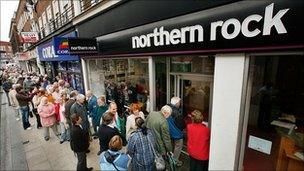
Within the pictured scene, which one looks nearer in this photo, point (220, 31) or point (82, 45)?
point (220, 31)

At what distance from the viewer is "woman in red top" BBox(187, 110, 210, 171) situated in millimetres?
3502

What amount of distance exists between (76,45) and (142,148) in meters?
4.54

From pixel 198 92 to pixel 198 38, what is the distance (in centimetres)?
212

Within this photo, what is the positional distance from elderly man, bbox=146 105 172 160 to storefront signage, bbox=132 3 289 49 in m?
1.46

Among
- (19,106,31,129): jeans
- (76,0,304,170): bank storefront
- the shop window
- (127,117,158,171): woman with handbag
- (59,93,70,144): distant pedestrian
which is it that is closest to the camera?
(76,0,304,170): bank storefront

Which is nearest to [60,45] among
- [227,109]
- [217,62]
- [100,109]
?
[100,109]

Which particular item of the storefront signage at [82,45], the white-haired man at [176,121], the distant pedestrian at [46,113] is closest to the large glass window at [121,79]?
the storefront signage at [82,45]

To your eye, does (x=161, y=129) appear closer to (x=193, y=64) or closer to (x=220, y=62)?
(x=220, y=62)

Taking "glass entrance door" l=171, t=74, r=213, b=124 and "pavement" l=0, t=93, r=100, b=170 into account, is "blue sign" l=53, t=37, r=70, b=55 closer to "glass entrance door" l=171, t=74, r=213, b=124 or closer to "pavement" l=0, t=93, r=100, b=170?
"pavement" l=0, t=93, r=100, b=170

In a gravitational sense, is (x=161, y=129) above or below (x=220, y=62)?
below

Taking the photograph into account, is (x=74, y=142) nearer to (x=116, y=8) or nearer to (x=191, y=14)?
(x=191, y=14)

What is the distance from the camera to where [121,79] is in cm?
723

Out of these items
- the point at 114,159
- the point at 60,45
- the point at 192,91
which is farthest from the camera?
the point at 60,45

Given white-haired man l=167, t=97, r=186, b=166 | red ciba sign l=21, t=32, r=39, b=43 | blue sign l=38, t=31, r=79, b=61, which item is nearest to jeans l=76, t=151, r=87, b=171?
white-haired man l=167, t=97, r=186, b=166
